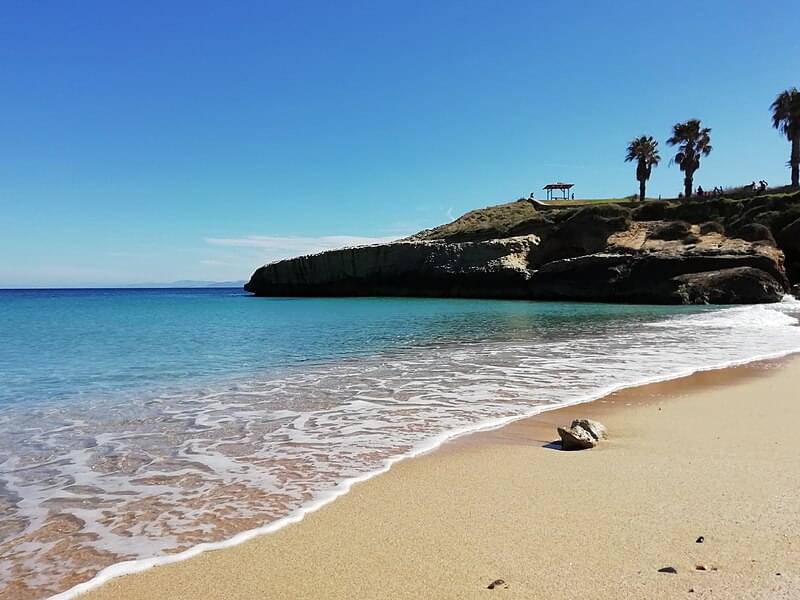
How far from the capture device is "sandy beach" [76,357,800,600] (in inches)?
121

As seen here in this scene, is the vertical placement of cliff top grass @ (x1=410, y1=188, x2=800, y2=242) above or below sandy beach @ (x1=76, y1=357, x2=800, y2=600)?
above

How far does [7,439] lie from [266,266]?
62.6 meters

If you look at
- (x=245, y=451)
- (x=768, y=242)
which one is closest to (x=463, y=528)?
(x=245, y=451)

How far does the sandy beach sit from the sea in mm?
461

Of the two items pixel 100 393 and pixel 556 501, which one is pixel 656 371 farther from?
pixel 100 393

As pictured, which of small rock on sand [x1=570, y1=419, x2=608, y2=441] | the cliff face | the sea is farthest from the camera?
the cliff face

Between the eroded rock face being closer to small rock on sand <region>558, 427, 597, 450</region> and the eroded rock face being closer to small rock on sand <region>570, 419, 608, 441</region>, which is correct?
small rock on sand <region>570, 419, 608, 441</region>

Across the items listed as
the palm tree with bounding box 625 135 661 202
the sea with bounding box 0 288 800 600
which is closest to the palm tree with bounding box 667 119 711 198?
the palm tree with bounding box 625 135 661 202

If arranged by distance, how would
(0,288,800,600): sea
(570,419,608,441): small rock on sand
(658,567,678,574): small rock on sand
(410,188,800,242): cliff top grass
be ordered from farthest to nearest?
(410,188,800,242): cliff top grass → (570,419,608,441): small rock on sand → (0,288,800,600): sea → (658,567,678,574): small rock on sand

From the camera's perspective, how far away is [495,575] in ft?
10.4

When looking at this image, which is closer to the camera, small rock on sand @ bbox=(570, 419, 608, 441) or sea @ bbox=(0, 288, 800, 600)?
sea @ bbox=(0, 288, 800, 600)

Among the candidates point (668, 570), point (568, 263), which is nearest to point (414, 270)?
point (568, 263)

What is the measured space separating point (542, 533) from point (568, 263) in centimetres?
4255

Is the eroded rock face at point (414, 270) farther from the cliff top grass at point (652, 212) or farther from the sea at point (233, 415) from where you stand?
the sea at point (233, 415)
